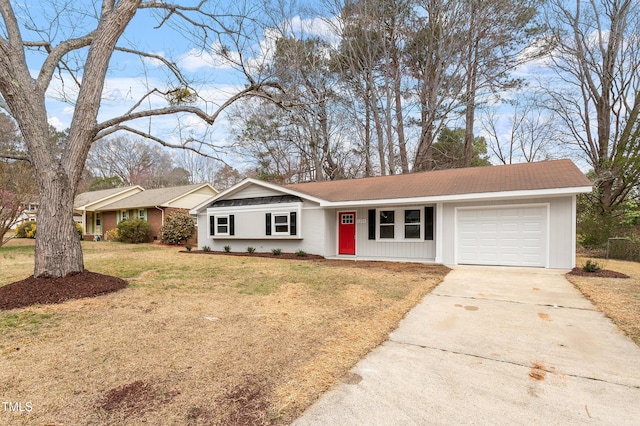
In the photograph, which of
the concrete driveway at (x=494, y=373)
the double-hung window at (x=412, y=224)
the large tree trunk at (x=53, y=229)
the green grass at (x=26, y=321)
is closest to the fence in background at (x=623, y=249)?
the double-hung window at (x=412, y=224)

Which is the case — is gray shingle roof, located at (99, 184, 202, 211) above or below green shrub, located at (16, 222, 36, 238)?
→ above

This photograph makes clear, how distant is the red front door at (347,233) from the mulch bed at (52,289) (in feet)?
27.2

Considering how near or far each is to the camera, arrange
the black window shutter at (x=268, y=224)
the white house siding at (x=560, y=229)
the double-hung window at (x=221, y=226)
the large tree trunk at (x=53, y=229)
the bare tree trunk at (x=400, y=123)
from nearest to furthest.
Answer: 1. the large tree trunk at (x=53, y=229)
2. the white house siding at (x=560, y=229)
3. the black window shutter at (x=268, y=224)
4. the double-hung window at (x=221, y=226)
5. the bare tree trunk at (x=400, y=123)

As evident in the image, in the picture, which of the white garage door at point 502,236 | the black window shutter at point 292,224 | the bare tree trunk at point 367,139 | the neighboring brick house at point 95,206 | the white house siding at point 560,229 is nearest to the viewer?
the white house siding at point 560,229

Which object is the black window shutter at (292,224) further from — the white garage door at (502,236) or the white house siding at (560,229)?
the white house siding at (560,229)

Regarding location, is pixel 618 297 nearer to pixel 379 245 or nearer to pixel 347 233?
pixel 379 245

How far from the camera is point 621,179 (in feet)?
53.6

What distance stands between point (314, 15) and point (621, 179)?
61.4 ft

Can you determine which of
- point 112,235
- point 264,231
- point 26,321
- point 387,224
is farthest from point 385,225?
point 112,235

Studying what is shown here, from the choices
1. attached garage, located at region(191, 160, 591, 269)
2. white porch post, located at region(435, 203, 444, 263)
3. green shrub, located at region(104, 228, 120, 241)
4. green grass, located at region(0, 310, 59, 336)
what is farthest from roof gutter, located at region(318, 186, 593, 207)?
green shrub, located at region(104, 228, 120, 241)

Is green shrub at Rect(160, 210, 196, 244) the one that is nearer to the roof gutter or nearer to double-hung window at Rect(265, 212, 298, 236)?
double-hung window at Rect(265, 212, 298, 236)

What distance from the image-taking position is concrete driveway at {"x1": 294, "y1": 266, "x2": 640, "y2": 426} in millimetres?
2385

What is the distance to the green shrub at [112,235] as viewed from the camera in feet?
71.4

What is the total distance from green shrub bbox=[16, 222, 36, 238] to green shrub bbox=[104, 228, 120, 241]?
506 centimetres
